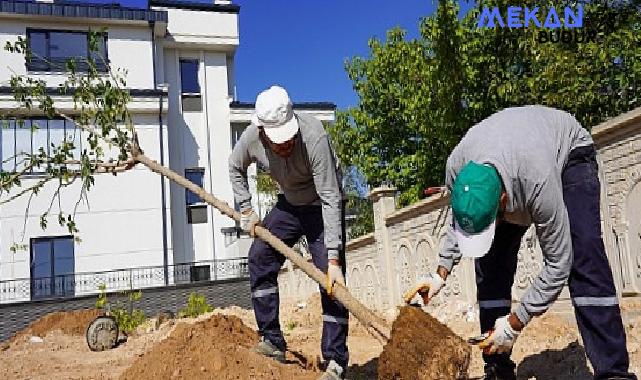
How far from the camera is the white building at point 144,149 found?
17.2 m

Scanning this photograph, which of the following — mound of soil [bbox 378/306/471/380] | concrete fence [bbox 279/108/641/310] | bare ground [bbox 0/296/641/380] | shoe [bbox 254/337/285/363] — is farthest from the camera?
concrete fence [bbox 279/108/641/310]

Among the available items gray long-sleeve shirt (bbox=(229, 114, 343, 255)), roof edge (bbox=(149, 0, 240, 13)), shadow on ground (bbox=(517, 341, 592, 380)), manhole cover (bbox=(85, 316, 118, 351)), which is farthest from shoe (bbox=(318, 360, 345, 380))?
roof edge (bbox=(149, 0, 240, 13))

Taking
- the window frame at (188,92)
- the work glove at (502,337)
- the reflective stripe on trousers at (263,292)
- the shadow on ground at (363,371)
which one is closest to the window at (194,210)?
the window frame at (188,92)

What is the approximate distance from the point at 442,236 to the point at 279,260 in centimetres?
335

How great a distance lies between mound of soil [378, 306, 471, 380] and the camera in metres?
2.83

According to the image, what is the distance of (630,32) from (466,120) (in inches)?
106

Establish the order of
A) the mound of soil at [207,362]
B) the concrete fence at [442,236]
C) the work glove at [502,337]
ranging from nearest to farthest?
the work glove at [502,337], the mound of soil at [207,362], the concrete fence at [442,236]

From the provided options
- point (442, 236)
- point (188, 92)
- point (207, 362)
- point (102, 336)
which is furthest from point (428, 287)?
point (188, 92)

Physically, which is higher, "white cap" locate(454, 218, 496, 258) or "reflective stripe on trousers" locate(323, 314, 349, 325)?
"white cap" locate(454, 218, 496, 258)

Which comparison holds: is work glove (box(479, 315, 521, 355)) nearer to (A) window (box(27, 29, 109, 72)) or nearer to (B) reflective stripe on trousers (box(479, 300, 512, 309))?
(B) reflective stripe on trousers (box(479, 300, 512, 309))

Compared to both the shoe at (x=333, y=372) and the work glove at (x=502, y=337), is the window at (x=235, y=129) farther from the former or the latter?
the work glove at (x=502, y=337)

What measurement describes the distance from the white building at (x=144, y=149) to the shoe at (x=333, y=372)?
14.4 metres

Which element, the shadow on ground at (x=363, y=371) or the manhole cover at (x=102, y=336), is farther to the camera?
the manhole cover at (x=102, y=336)

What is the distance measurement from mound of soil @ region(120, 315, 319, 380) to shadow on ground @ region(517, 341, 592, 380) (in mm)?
1355
